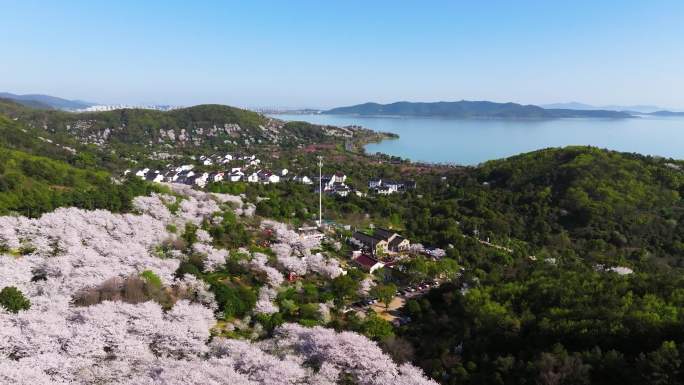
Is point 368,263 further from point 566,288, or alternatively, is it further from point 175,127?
point 175,127

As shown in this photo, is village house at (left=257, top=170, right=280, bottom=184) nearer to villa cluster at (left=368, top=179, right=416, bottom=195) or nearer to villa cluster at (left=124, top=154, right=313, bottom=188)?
villa cluster at (left=124, top=154, right=313, bottom=188)

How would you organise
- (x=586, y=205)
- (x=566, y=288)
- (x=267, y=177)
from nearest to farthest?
(x=566, y=288)
(x=586, y=205)
(x=267, y=177)

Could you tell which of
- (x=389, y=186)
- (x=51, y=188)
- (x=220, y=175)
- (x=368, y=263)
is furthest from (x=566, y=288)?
(x=220, y=175)

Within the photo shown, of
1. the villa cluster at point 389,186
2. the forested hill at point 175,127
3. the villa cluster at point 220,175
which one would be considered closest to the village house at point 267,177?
the villa cluster at point 220,175

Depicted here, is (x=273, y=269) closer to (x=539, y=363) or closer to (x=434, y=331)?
(x=434, y=331)

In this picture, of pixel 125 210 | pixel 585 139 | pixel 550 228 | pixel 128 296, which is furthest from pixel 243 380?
pixel 585 139

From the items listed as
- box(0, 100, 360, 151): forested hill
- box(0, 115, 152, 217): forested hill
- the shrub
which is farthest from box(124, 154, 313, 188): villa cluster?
the shrub

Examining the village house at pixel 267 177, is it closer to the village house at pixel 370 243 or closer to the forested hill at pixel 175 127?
the village house at pixel 370 243

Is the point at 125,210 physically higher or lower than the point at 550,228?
higher
